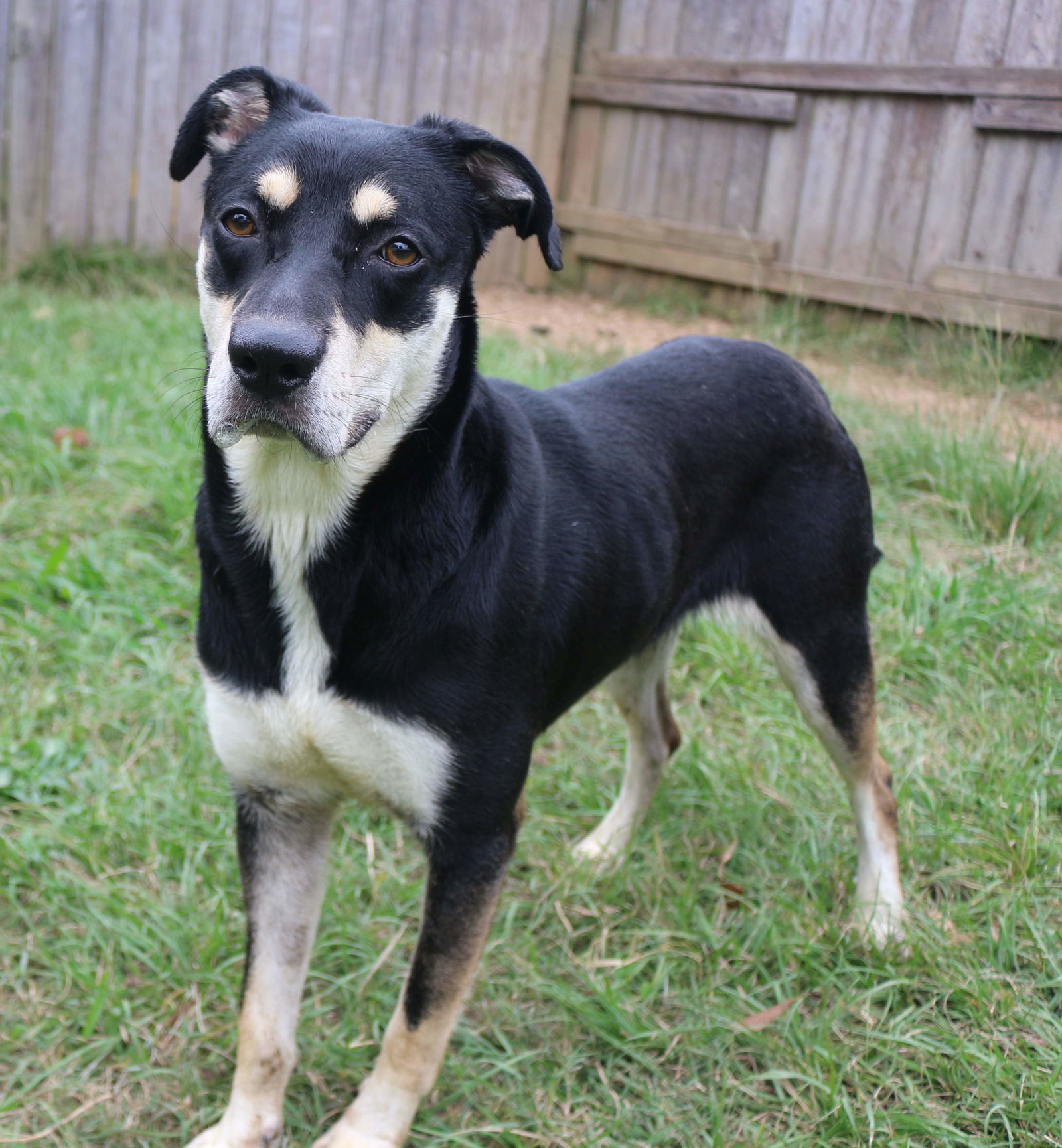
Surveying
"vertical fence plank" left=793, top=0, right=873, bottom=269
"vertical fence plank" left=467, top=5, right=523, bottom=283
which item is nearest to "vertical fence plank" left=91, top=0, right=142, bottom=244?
"vertical fence plank" left=467, top=5, right=523, bottom=283

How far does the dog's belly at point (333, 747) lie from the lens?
6.83 feet

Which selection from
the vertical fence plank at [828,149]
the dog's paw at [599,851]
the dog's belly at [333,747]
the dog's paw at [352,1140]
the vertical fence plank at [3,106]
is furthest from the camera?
the vertical fence plank at [3,106]

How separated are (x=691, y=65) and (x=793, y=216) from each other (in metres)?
1.24

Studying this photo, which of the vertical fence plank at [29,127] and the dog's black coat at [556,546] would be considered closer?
the dog's black coat at [556,546]

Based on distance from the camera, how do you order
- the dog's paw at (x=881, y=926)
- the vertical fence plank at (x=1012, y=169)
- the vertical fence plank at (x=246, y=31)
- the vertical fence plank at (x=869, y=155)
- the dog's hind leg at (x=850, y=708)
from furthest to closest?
the vertical fence plank at (x=246, y=31) → the vertical fence plank at (x=869, y=155) → the vertical fence plank at (x=1012, y=169) → the dog's hind leg at (x=850, y=708) → the dog's paw at (x=881, y=926)

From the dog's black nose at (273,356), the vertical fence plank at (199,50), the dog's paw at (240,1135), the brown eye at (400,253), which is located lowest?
the dog's paw at (240,1135)

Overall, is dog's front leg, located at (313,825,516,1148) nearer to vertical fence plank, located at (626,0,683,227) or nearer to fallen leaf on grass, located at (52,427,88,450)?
fallen leaf on grass, located at (52,427,88,450)

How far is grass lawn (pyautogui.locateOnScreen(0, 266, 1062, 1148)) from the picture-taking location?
231 cm

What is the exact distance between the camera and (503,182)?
234 cm

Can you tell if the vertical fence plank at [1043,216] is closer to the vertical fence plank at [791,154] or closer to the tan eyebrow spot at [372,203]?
the vertical fence plank at [791,154]

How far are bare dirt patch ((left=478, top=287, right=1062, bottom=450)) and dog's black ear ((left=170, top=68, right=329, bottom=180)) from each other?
4.70 ft

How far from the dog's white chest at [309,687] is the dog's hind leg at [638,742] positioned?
106 cm

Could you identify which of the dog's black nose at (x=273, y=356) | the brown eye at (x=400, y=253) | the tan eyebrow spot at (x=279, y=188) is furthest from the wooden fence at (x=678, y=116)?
the dog's black nose at (x=273, y=356)

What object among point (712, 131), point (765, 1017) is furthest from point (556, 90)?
point (765, 1017)
